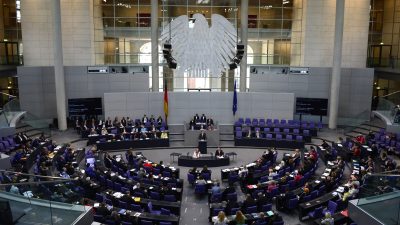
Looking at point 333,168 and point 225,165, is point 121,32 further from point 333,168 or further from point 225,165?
point 333,168

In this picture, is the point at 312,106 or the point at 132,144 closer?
the point at 132,144

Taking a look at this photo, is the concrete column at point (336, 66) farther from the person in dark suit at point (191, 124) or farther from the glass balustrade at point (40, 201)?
the glass balustrade at point (40, 201)

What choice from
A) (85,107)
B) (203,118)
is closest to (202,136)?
(203,118)

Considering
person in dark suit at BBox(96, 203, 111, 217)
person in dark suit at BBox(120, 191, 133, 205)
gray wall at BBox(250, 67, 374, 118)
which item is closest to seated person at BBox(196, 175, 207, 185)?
person in dark suit at BBox(120, 191, 133, 205)

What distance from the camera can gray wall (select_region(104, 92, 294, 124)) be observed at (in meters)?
27.5

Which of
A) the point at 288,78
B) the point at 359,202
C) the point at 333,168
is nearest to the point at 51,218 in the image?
the point at 359,202

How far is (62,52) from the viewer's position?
91.8ft

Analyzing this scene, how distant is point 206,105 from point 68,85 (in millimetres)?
9871

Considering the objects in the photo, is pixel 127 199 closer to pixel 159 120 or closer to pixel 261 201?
pixel 261 201

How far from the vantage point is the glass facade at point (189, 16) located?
30.3 m

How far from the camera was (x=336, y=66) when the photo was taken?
27.8m

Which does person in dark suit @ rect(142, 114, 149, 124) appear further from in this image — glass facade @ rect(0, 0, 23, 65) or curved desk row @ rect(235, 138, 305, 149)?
glass facade @ rect(0, 0, 23, 65)

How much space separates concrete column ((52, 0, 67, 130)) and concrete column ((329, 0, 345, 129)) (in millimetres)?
18341

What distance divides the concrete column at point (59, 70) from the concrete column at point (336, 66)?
60.2 ft
